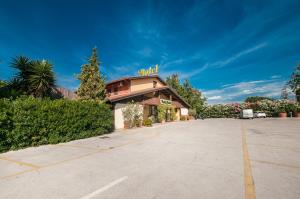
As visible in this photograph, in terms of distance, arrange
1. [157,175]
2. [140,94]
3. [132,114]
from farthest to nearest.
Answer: [140,94], [132,114], [157,175]

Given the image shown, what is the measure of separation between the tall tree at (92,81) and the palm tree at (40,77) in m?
3.91

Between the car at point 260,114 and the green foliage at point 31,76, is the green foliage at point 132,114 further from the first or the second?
the car at point 260,114

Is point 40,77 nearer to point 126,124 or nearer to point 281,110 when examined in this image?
point 126,124

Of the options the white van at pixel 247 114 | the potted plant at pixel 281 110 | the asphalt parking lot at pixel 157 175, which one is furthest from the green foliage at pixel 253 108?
the asphalt parking lot at pixel 157 175

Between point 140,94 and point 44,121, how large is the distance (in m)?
12.6

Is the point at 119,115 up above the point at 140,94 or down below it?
below

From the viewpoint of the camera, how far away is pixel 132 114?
64.0 feet

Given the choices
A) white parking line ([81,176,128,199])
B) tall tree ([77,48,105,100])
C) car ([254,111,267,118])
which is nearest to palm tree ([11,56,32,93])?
tall tree ([77,48,105,100])

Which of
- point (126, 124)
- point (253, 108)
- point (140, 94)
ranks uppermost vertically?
point (140, 94)

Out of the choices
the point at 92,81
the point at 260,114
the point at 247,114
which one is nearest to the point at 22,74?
the point at 92,81

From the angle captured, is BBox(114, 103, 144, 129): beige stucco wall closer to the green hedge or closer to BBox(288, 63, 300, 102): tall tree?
the green hedge

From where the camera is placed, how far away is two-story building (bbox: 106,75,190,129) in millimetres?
18625

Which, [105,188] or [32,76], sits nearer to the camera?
[105,188]

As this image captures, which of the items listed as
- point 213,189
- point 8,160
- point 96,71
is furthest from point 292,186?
point 96,71
